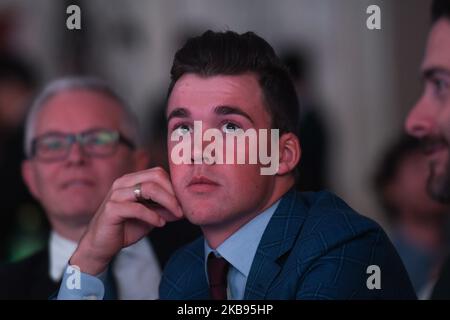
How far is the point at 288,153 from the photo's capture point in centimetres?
226

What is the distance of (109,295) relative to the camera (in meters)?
2.53

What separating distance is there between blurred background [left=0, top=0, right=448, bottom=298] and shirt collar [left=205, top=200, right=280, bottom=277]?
1173 millimetres

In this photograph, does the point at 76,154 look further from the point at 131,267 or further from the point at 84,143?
the point at 131,267

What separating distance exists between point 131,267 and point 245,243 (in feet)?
1.78

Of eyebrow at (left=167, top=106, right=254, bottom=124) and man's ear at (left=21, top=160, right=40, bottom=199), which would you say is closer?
eyebrow at (left=167, top=106, right=254, bottom=124)

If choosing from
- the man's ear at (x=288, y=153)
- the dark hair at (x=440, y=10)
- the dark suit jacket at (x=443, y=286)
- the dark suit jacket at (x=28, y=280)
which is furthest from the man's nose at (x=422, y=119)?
the dark suit jacket at (x=28, y=280)

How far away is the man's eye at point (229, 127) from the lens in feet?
7.22

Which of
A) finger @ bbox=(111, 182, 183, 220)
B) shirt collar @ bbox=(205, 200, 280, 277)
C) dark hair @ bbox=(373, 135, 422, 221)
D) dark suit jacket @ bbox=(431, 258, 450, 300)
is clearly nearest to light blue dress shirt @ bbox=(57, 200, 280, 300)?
shirt collar @ bbox=(205, 200, 280, 277)

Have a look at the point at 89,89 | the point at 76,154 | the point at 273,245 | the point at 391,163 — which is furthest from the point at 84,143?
the point at 391,163

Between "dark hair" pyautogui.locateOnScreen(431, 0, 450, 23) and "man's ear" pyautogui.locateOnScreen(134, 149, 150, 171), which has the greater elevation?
"dark hair" pyautogui.locateOnScreen(431, 0, 450, 23)

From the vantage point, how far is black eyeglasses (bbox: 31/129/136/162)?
2725mm

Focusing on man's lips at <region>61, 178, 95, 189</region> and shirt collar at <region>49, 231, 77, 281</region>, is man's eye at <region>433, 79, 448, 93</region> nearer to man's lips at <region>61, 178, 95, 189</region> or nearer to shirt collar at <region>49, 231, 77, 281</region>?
man's lips at <region>61, 178, 95, 189</region>

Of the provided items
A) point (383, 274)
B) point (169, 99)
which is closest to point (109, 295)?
point (169, 99)

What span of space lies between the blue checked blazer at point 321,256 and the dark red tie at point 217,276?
3.4 inches
